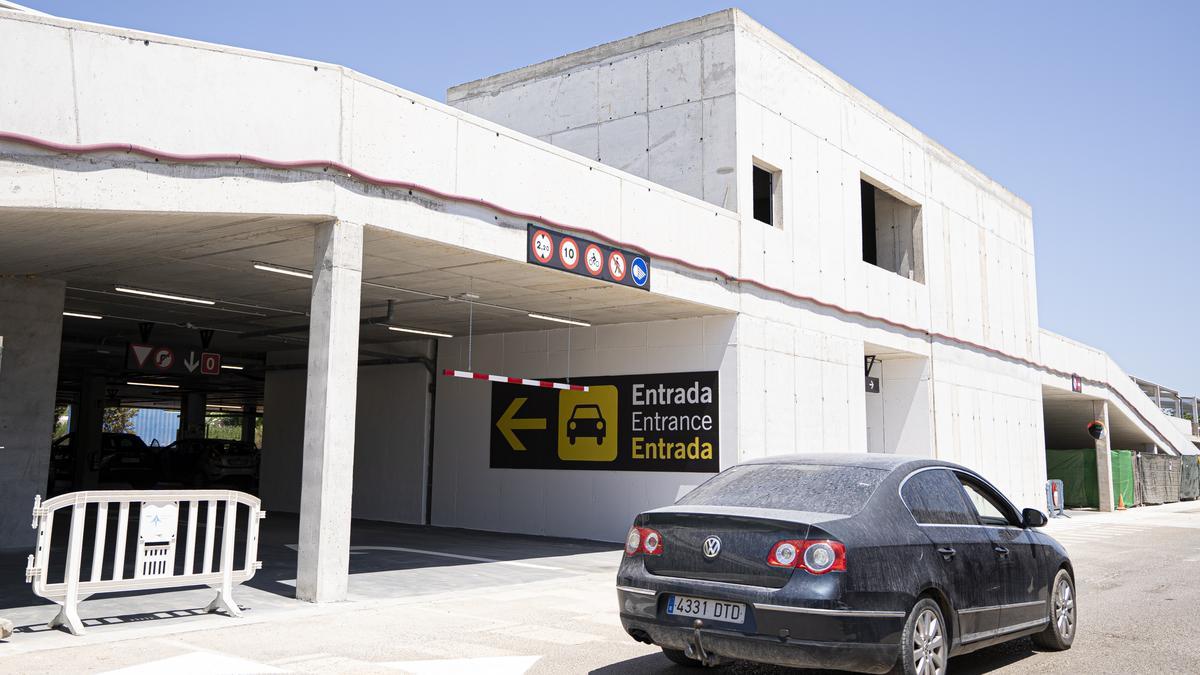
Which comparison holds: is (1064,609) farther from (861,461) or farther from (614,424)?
(614,424)

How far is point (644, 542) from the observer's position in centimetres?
592

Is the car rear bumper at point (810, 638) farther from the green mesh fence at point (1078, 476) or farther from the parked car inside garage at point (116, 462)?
the green mesh fence at point (1078, 476)

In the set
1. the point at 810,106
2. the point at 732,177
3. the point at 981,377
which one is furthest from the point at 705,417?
the point at 981,377

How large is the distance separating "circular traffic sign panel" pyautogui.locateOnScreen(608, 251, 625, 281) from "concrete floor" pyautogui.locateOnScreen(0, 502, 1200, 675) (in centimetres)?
393

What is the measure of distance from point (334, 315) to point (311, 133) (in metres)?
1.83

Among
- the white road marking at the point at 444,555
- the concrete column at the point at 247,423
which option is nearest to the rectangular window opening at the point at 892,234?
the white road marking at the point at 444,555

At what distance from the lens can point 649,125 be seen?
17.2 m

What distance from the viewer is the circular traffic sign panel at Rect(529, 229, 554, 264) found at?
1195 cm

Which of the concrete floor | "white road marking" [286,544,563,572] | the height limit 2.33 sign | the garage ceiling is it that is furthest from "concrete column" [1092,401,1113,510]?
"white road marking" [286,544,563,572]

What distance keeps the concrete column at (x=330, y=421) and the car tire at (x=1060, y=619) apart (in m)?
6.14

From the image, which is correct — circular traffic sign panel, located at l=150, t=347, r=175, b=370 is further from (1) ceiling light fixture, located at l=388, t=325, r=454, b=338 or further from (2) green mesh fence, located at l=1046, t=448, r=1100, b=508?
(2) green mesh fence, located at l=1046, t=448, r=1100, b=508

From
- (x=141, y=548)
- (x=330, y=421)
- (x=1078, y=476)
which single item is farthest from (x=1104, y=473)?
(x=141, y=548)

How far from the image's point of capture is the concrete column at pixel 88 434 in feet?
88.1

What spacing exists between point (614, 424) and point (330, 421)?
25.9ft
